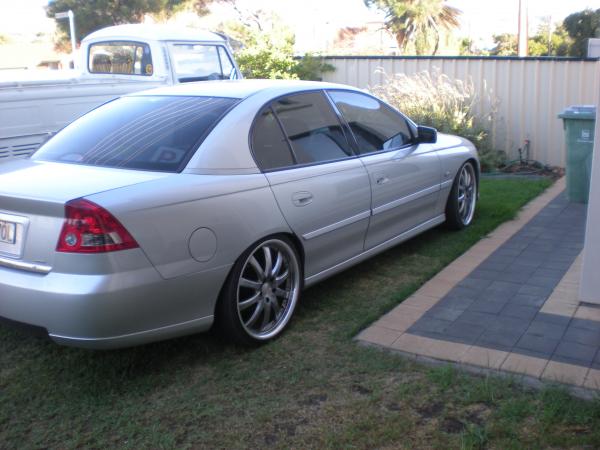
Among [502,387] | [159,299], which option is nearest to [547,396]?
[502,387]

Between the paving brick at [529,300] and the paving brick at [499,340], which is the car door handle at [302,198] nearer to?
the paving brick at [499,340]

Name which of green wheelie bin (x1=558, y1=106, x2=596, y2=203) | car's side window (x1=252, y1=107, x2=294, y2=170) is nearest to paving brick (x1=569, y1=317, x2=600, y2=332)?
car's side window (x1=252, y1=107, x2=294, y2=170)

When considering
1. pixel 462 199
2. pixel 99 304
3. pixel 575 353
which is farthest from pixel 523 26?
pixel 99 304

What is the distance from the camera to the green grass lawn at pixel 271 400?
11.0 feet

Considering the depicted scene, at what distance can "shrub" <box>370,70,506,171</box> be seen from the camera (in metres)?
10.9

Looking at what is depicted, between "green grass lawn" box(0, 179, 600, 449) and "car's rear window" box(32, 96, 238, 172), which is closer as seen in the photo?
"green grass lawn" box(0, 179, 600, 449)

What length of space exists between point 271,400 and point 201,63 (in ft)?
24.9

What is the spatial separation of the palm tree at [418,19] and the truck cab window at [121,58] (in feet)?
87.0

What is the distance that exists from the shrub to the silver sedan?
516 cm

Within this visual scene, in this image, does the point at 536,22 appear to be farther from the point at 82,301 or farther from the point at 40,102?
the point at 82,301

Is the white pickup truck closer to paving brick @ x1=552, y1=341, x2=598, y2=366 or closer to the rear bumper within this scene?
the rear bumper

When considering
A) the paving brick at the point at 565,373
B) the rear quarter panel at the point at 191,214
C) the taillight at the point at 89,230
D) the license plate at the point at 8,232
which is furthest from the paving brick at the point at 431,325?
the license plate at the point at 8,232

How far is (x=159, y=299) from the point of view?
12.2 feet

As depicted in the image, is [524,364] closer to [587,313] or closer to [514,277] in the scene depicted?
[587,313]
